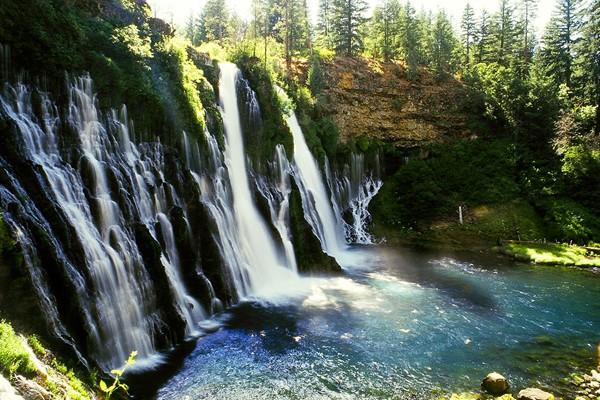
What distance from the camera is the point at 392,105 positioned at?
4291cm

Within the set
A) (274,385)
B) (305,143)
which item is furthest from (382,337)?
(305,143)

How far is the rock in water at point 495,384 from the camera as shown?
11555 millimetres

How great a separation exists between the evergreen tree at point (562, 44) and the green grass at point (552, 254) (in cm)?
2824

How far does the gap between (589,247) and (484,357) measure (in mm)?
20844

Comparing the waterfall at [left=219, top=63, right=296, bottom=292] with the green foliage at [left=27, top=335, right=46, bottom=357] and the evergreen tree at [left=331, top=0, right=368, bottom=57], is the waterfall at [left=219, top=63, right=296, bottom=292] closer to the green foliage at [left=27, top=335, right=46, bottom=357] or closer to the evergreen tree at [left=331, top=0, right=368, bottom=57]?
the green foliage at [left=27, top=335, right=46, bottom=357]

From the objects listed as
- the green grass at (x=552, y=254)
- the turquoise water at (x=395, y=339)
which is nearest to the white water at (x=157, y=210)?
the turquoise water at (x=395, y=339)

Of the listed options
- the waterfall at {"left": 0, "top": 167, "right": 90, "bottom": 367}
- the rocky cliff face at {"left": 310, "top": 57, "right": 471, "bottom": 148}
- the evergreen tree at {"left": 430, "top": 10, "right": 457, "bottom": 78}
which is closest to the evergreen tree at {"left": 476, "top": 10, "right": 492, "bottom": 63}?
the evergreen tree at {"left": 430, "top": 10, "right": 457, "bottom": 78}

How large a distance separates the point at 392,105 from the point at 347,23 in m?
17.9

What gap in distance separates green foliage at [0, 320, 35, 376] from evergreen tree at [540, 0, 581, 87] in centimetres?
5724

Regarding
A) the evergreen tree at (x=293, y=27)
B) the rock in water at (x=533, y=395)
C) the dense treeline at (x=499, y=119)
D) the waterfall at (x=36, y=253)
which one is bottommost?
the rock in water at (x=533, y=395)

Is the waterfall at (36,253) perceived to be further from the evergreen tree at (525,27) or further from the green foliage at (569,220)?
the evergreen tree at (525,27)

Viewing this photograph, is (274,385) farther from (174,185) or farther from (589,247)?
(589,247)

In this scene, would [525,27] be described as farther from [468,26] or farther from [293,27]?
[293,27]

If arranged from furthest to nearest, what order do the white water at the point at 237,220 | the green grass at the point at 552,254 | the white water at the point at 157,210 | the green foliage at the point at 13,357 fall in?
the green grass at the point at 552,254 < the white water at the point at 237,220 < the white water at the point at 157,210 < the green foliage at the point at 13,357
